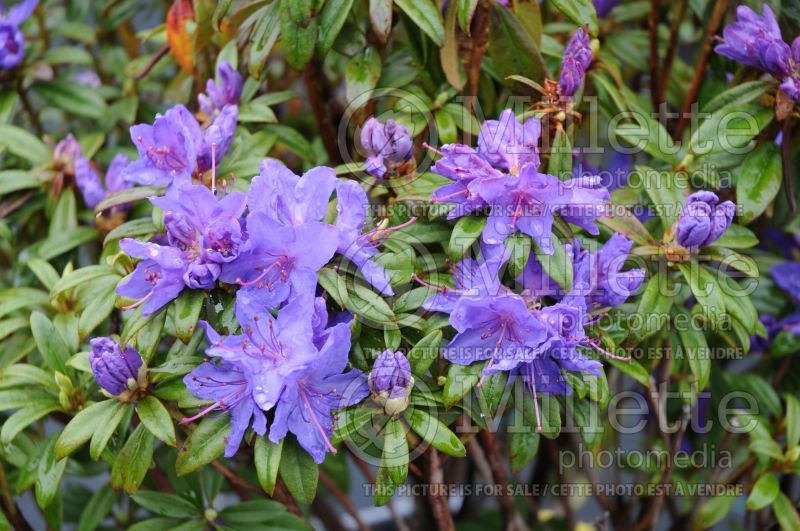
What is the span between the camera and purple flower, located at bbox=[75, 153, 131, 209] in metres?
1.62

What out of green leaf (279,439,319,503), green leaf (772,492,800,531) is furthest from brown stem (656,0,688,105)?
green leaf (279,439,319,503)

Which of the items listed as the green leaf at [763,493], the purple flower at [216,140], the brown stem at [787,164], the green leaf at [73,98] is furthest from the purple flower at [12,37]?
the green leaf at [763,493]

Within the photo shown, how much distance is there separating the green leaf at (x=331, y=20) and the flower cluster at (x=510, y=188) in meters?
0.33

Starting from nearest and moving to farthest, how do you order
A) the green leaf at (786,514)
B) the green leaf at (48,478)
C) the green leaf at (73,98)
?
the green leaf at (48,478) < the green leaf at (786,514) < the green leaf at (73,98)

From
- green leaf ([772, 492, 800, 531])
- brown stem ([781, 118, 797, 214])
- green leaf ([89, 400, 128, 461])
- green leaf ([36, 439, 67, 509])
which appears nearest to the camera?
green leaf ([89, 400, 128, 461])

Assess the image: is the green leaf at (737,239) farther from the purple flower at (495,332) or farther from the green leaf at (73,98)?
the green leaf at (73,98)

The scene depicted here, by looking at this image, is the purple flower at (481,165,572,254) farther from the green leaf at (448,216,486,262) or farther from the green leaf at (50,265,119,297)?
the green leaf at (50,265,119,297)

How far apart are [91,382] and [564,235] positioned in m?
0.72

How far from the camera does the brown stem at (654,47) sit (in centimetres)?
174

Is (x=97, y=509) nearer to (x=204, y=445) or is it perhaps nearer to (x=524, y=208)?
(x=204, y=445)

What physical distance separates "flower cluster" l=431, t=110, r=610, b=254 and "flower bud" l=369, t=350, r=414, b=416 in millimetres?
193

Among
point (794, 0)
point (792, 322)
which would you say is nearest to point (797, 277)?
point (792, 322)

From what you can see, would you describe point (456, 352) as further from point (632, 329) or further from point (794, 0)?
point (794, 0)

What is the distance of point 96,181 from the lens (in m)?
1.66
